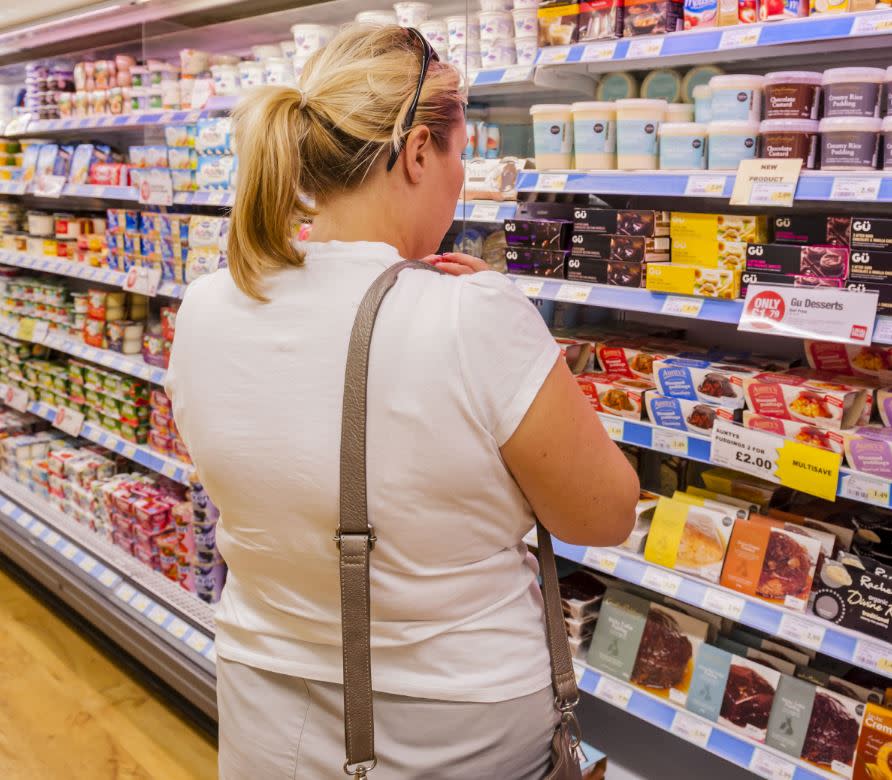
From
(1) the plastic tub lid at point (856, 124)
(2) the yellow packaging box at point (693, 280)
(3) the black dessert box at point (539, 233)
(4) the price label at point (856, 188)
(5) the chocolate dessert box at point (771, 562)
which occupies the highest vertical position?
(1) the plastic tub lid at point (856, 124)

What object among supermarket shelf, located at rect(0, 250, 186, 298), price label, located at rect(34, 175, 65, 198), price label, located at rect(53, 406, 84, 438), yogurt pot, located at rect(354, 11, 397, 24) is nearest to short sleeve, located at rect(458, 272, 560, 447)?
yogurt pot, located at rect(354, 11, 397, 24)

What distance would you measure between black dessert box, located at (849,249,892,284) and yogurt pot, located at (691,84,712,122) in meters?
0.47

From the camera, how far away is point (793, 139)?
1.82m

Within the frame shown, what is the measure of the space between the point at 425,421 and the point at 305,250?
27cm

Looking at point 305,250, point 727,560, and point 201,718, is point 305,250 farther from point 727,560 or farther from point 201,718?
point 201,718

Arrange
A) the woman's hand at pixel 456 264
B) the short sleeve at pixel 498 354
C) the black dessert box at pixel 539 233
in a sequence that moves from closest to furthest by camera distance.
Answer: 1. the short sleeve at pixel 498 354
2. the woman's hand at pixel 456 264
3. the black dessert box at pixel 539 233

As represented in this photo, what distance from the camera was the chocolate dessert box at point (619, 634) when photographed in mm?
2240

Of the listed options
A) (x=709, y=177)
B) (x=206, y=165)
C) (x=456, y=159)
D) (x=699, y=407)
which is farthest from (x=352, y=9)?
(x=456, y=159)

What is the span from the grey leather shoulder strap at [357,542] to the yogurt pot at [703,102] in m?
1.23

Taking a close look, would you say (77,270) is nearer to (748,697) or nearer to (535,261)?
(535,261)

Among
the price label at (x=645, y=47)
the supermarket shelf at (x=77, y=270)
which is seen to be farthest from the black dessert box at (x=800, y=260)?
the supermarket shelf at (x=77, y=270)

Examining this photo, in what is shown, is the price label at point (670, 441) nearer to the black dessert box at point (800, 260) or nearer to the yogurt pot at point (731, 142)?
the black dessert box at point (800, 260)

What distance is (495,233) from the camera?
254 cm

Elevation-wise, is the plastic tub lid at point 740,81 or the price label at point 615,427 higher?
the plastic tub lid at point 740,81
